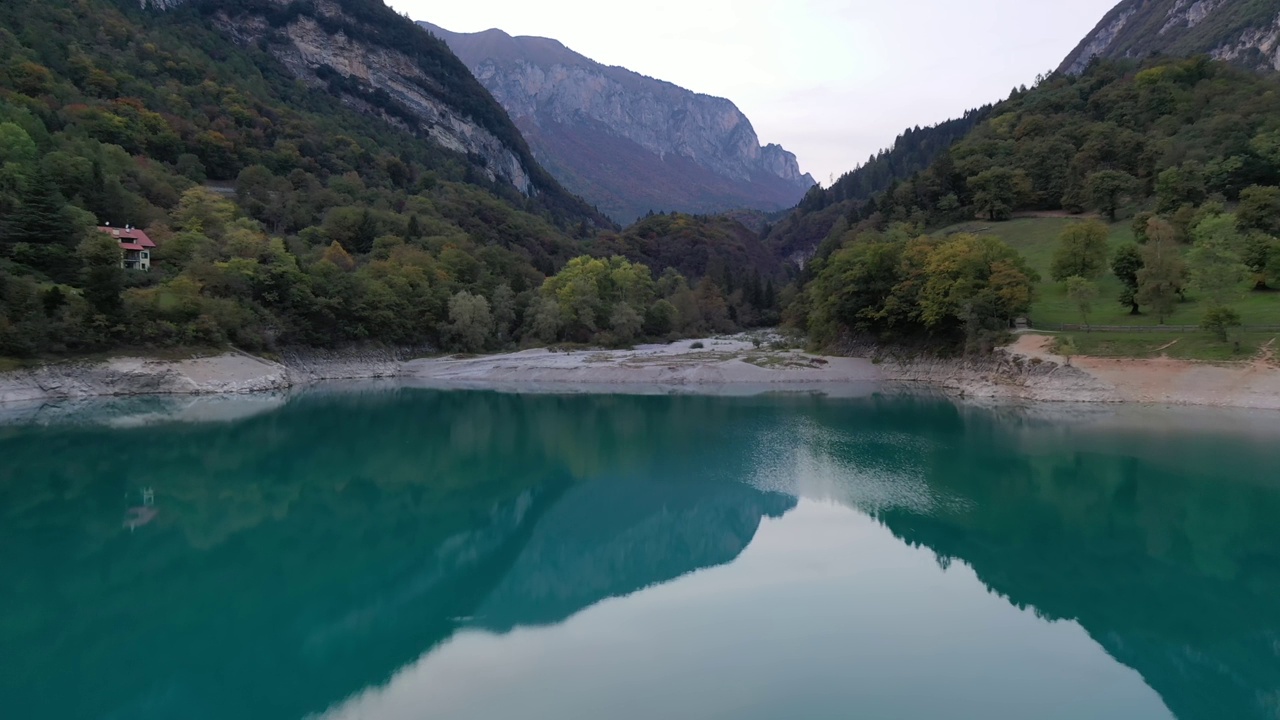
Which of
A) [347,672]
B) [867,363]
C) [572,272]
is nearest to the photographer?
[347,672]

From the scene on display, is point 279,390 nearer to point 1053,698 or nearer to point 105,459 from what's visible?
point 105,459

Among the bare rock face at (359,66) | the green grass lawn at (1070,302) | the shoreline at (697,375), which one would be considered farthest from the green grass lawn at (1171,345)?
the bare rock face at (359,66)

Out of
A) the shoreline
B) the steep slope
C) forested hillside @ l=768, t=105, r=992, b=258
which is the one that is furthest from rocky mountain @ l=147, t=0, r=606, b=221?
the shoreline

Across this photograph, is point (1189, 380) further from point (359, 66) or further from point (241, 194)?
point (359, 66)

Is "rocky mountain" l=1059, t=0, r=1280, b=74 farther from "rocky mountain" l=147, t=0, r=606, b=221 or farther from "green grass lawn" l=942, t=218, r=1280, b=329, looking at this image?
"rocky mountain" l=147, t=0, r=606, b=221

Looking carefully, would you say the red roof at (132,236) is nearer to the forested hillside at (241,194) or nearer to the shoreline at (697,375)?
the forested hillside at (241,194)

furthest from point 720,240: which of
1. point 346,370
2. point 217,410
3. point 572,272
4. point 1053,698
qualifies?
point 1053,698
